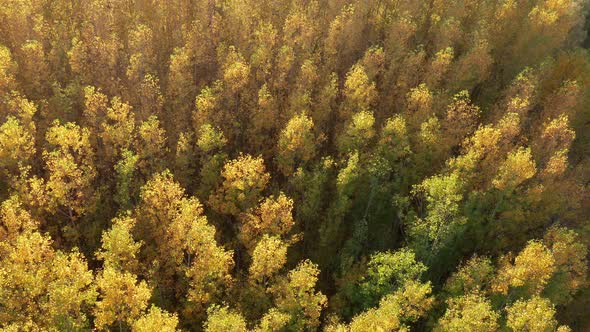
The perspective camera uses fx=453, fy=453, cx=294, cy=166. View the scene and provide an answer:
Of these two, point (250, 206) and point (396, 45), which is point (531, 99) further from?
point (250, 206)

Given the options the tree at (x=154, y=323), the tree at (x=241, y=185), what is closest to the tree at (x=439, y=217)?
the tree at (x=241, y=185)

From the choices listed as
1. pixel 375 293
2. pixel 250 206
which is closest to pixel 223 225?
pixel 250 206

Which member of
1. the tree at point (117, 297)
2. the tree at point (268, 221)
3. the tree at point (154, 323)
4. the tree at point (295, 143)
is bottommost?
the tree at point (154, 323)

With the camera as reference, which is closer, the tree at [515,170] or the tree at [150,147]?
the tree at [515,170]

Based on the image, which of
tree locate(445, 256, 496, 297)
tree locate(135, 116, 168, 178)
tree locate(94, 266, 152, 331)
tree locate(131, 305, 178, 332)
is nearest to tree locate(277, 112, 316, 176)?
tree locate(135, 116, 168, 178)

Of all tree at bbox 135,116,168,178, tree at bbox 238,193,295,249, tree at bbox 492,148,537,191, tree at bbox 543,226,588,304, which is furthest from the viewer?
tree at bbox 135,116,168,178

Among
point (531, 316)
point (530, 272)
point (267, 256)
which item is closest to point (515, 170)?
point (530, 272)

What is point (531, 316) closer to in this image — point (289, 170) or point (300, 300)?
point (300, 300)

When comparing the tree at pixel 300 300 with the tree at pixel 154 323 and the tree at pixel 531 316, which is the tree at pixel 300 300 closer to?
the tree at pixel 154 323

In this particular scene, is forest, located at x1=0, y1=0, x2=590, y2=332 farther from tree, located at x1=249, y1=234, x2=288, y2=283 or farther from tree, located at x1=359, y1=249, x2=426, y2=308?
tree, located at x1=359, y1=249, x2=426, y2=308
